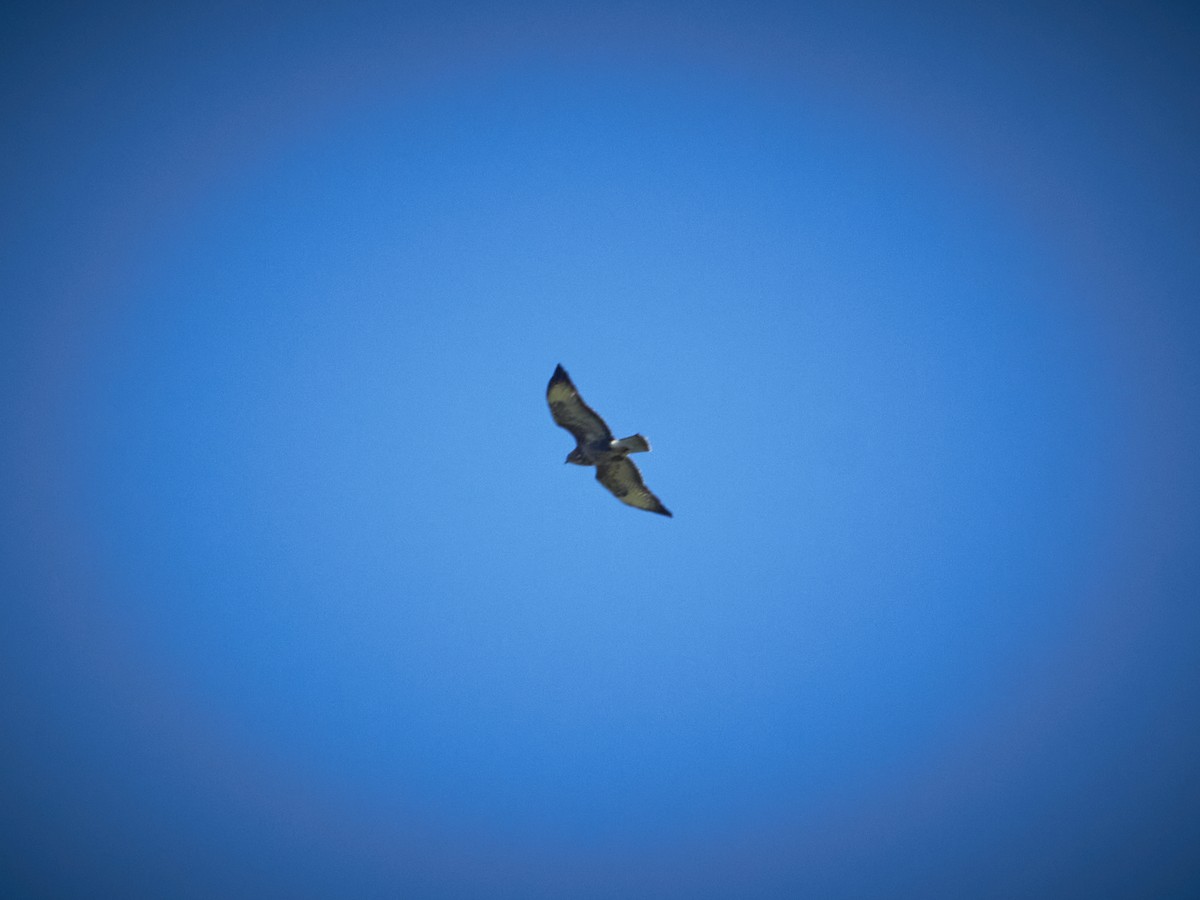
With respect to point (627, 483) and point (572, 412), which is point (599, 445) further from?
point (627, 483)

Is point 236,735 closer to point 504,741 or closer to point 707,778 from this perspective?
point 504,741

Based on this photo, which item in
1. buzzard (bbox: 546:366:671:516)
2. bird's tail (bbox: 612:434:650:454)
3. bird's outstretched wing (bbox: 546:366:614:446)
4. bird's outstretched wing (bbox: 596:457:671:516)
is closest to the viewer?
bird's outstretched wing (bbox: 546:366:614:446)

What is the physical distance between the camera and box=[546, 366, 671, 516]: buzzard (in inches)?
431

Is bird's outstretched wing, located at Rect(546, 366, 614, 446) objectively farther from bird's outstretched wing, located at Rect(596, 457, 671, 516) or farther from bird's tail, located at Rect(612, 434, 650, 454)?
bird's outstretched wing, located at Rect(596, 457, 671, 516)

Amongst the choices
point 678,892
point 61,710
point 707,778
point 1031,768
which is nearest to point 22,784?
point 61,710

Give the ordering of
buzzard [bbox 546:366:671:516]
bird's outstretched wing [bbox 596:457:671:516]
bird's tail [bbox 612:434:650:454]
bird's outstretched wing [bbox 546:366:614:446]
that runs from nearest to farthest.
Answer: bird's outstretched wing [bbox 546:366:614:446]
buzzard [bbox 546:366:671:516]
bird's tail [bbox 612:434:650:454]
bird's outstretched wing [bbox 596:457:671:516]

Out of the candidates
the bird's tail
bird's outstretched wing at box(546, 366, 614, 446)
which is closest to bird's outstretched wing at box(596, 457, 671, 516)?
the bird's tail

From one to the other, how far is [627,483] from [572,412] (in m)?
1.59

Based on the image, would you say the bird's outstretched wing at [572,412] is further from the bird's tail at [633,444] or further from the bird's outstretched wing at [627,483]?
the bird's outstretched wing at [627,483]

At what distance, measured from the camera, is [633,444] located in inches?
443

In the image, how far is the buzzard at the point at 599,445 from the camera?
1095 cm

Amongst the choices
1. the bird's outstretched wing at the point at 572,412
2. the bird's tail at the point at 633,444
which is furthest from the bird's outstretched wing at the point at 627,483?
the bird's outstretched wing at the point at 572,412

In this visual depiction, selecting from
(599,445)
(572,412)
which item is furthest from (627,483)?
(572,412)

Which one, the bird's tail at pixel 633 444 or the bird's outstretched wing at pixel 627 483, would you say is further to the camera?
the bird's outstretched wing at pixel 627 483
